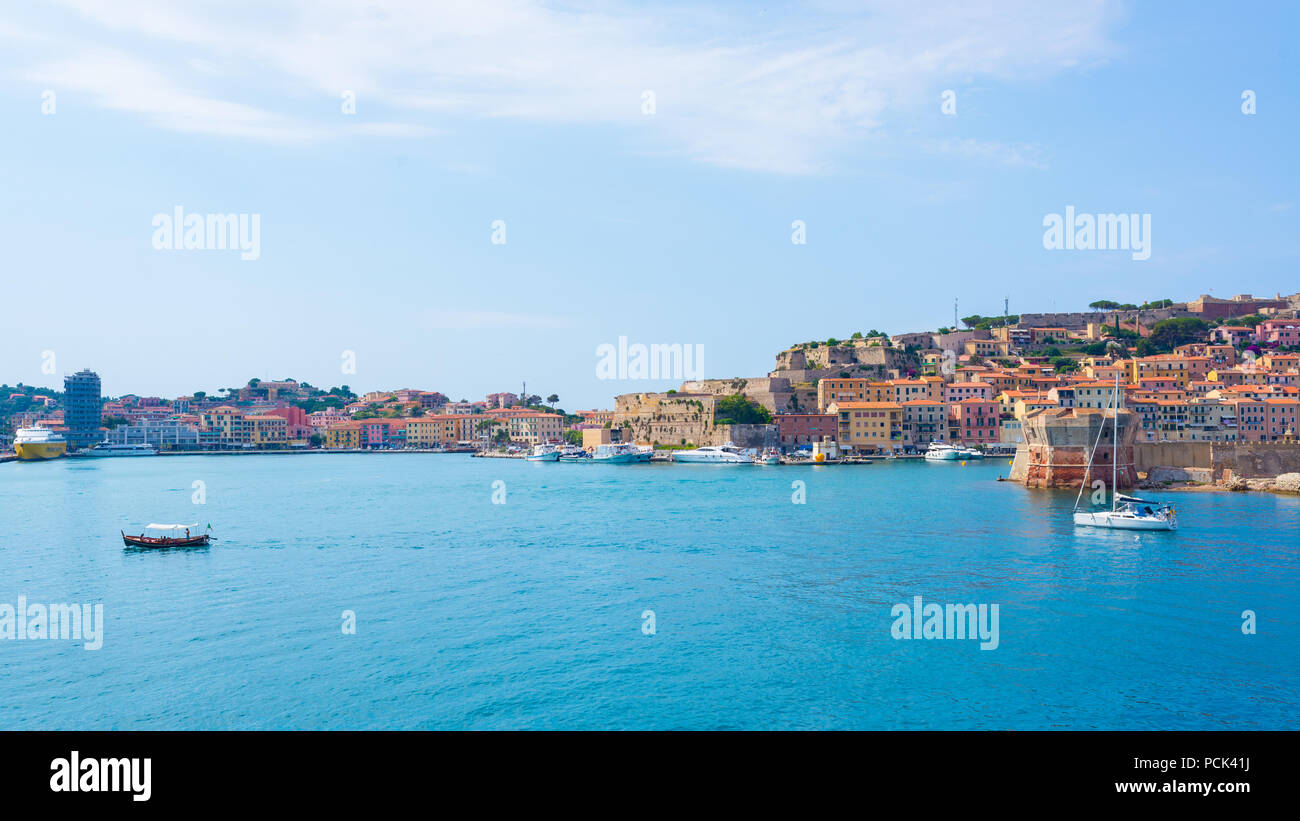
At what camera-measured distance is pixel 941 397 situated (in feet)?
230

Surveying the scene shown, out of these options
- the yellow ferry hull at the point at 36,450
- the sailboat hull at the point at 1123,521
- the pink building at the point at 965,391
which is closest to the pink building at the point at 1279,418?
the pink building at the point at 965,391

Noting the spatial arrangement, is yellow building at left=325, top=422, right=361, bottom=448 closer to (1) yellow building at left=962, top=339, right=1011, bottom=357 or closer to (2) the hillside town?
(2) the hillside town

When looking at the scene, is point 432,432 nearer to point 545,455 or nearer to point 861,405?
point 545,455

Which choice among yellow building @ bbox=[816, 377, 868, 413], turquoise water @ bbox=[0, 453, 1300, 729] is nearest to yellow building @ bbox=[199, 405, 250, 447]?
yellow building @ bbox=[816, 377, 868, 413]

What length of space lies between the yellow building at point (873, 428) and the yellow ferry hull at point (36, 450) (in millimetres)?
84410

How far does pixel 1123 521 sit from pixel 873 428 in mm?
42252

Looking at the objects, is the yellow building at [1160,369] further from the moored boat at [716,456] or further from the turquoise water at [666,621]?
the turquoise water at [666,621]

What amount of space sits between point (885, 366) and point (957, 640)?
218 feet

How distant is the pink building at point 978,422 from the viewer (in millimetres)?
67562

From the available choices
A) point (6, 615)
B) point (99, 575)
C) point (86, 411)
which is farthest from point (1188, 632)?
point (86, 411)

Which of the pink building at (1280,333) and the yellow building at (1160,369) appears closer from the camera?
the yellow building at (1160,369)

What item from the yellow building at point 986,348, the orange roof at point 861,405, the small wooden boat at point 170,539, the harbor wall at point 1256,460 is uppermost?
the yellow building at point 986,348

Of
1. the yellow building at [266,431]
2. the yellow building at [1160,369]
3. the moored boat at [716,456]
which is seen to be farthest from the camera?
the yellow building at [266,431]
